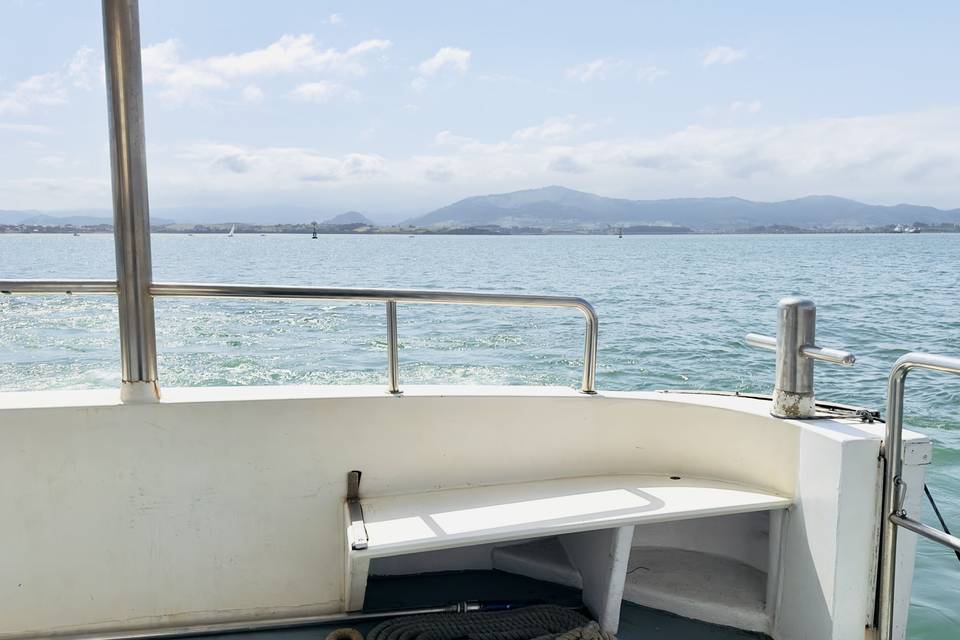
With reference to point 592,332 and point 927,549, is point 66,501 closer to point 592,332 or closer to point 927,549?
point 592,332

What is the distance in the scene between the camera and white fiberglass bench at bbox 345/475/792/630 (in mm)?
2002

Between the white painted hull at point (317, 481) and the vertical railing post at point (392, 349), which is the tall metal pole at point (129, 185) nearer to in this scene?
the white painted hull at point (317, 481)

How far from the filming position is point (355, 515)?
7.04 ft

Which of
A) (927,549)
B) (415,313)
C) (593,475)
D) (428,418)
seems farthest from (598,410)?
(415,313)

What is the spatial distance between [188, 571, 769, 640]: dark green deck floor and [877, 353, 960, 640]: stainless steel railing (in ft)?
1.30

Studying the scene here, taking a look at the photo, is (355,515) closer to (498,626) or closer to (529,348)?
(498,626)

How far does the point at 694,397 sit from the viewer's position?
8.28 ft

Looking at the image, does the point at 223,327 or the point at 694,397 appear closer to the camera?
the point at 694,397

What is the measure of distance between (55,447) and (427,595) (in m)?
1.19

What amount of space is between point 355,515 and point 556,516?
0.57 metres

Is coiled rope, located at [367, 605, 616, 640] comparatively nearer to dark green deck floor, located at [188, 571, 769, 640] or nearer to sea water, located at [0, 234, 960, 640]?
dark green deck floor, located at [188, 571, 769, 640]

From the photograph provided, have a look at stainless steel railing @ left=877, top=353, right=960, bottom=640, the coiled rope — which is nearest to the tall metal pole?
the coiled rope

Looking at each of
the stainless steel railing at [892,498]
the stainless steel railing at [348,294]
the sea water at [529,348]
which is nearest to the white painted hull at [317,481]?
the stainless steel railing at [892,498]

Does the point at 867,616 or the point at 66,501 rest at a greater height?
the point at 66,501
